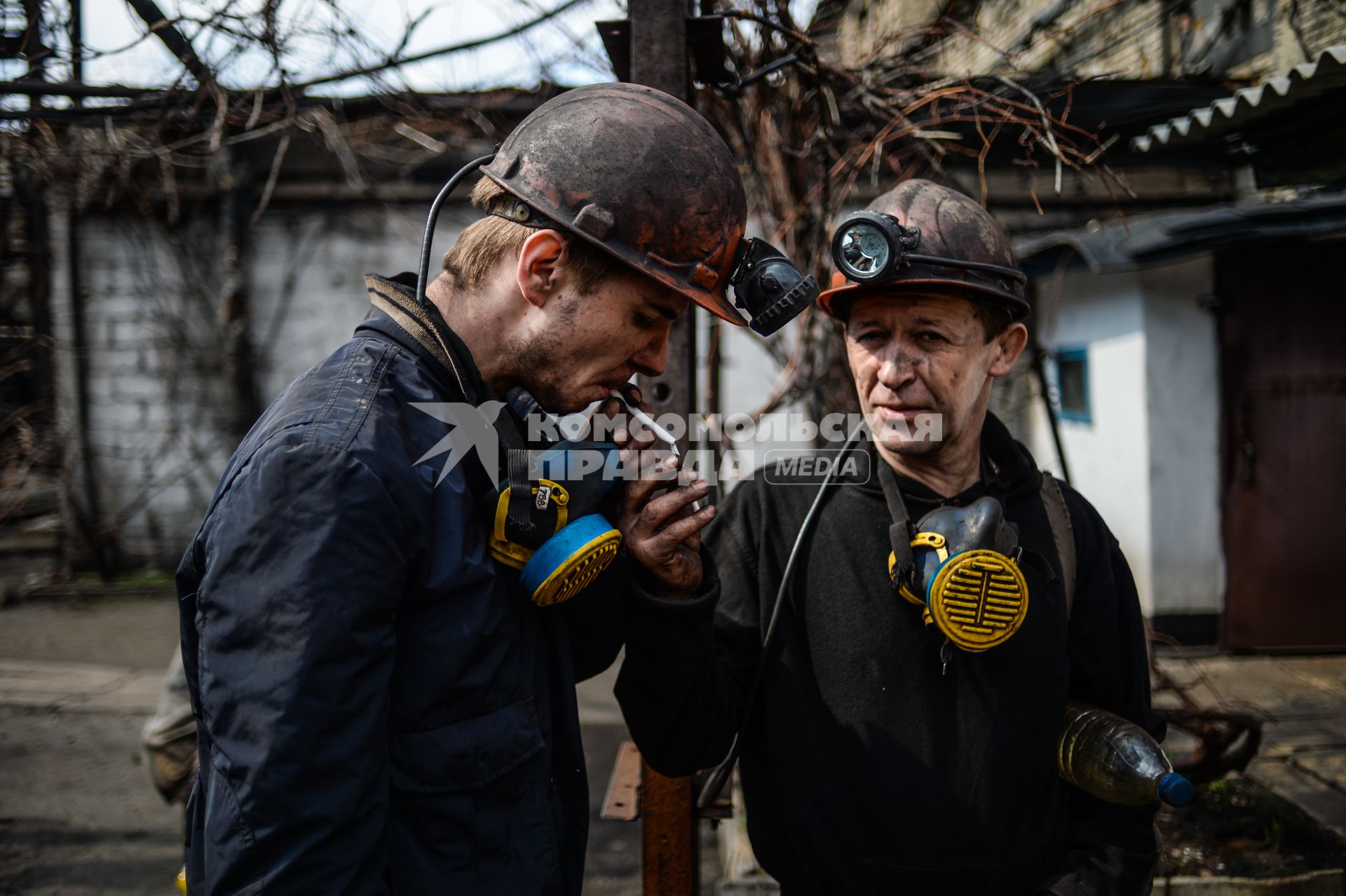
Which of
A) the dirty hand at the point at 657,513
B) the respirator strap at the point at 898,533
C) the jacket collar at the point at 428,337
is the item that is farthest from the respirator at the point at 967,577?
the jacket collar at the point at 428,337

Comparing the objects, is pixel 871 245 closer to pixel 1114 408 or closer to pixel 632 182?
pixel 632 182

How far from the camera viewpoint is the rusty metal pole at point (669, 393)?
2.22 meters

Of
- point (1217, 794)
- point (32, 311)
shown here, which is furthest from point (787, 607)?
point (32, 311)

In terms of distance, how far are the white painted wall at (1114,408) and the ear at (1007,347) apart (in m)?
4.22

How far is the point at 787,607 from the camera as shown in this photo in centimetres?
188

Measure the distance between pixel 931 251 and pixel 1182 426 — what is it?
524 centimetres

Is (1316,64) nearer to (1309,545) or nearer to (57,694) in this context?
(1309,545)

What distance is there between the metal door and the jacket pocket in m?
6.37

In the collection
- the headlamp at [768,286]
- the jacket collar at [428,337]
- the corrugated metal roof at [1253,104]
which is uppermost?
the corrugated metal roof at [1253,104]

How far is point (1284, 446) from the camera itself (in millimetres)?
6031

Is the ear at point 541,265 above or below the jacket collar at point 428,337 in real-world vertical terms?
above

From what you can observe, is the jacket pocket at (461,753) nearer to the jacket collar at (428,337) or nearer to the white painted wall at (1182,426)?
the jacket collar at (428,337)

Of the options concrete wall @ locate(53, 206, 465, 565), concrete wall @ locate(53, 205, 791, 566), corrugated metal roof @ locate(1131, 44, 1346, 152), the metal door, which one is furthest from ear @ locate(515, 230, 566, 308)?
concrete wall @ locate(53, 206, 465, 565)

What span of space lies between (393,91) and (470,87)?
5.72 ft
